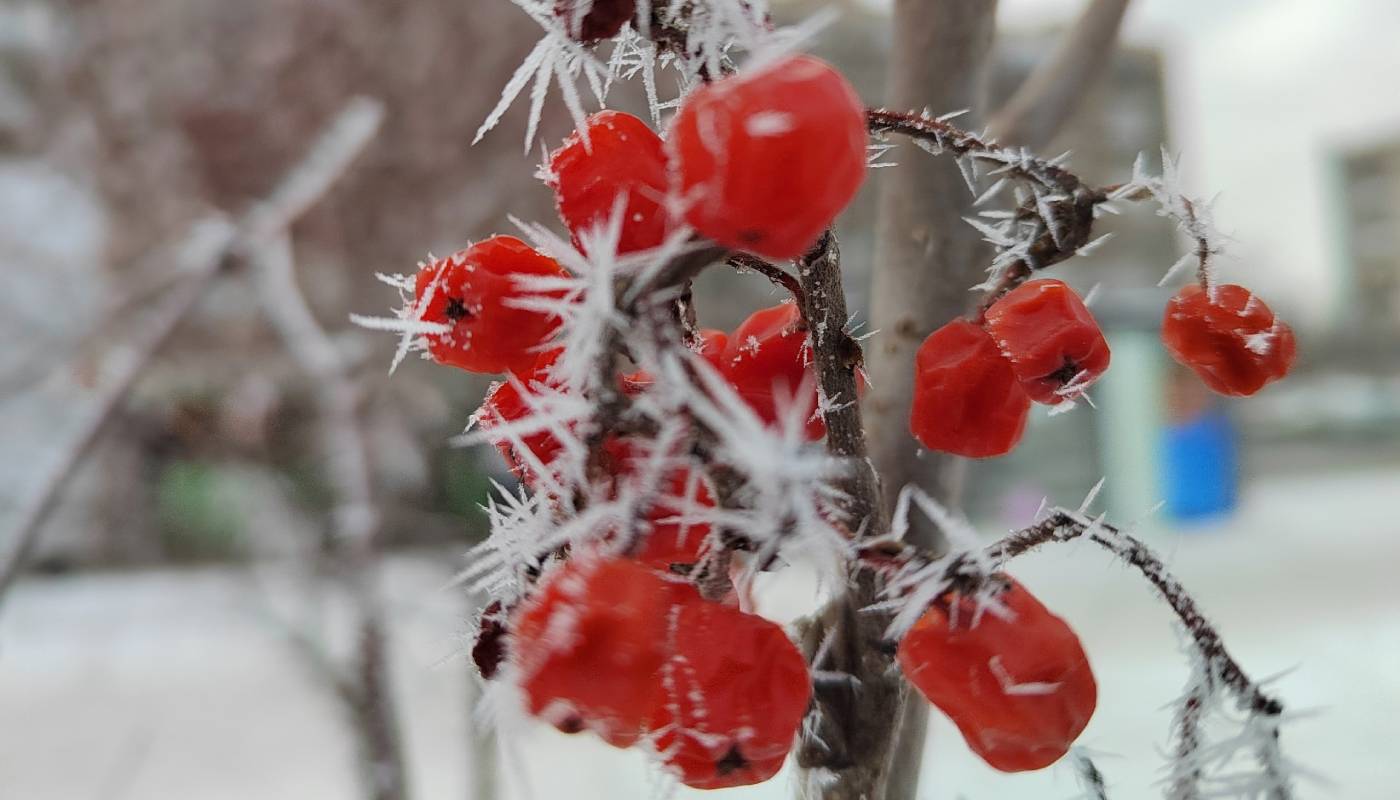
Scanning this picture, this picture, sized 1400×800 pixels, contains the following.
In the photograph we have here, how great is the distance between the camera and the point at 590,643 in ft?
0.44

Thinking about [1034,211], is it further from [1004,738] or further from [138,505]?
[138,505]

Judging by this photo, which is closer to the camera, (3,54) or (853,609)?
(853,609)

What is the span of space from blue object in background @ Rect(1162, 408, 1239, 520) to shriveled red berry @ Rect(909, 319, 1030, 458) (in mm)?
2634

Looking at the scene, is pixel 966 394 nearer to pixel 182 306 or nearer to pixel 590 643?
pixel 590 643

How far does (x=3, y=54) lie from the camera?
1.70 metres

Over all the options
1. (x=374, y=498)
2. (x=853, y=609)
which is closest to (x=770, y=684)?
(x=853, y=609)

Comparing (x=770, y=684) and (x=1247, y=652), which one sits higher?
(x=770, y=684)

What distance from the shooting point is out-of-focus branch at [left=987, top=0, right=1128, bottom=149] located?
0.35 metres

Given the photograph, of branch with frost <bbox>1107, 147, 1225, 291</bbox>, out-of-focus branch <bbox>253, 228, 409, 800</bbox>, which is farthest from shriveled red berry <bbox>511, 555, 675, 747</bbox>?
out-of-focus branch <bbox>253, 228, 409, 800</bbox>

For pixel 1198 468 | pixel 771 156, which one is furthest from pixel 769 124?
pixel 1198 468

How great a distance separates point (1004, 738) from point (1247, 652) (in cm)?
136

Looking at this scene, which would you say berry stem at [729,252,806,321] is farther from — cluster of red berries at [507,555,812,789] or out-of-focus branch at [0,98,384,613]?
out-of-focus branch at [0,98,384,613]

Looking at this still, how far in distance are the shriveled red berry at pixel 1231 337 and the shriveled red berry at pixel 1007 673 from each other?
6 centimetres

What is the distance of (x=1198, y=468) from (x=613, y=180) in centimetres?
277
